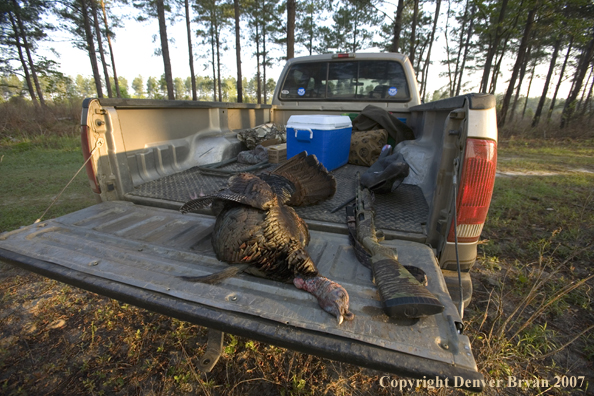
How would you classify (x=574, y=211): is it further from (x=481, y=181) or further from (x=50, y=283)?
(x=50, y=283)

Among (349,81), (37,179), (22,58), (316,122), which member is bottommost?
(37,179)

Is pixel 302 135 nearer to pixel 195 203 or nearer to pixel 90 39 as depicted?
pixel 195 203

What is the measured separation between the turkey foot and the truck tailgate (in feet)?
0.11

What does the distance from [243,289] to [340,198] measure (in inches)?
55.6

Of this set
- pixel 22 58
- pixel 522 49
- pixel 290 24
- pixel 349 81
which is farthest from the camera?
pixel 22 58

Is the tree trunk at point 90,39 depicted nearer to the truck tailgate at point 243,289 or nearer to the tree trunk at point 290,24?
the tree trunk at point 290,24

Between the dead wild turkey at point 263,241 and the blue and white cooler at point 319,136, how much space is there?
4.60ft

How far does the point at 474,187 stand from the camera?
1479mm

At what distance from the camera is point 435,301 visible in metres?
1.09

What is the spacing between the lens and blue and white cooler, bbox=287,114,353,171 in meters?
3.08

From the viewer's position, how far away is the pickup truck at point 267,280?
3.50 feet

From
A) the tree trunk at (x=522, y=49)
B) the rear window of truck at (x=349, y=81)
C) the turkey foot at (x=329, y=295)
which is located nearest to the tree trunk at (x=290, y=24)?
the rear window of truck at (x=349, y=81)

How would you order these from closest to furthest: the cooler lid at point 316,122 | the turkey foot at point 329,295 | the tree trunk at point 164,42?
the turkey foot at point 329,295 < the cooler lid at point 316,122 < the tree trunk at point 164,42

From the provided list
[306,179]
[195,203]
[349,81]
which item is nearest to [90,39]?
[349,81]
